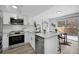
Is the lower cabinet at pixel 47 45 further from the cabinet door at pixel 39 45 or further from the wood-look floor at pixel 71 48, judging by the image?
the wood-look floor at pixel 71 48

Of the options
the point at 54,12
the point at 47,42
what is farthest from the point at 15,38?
the point at 54,12

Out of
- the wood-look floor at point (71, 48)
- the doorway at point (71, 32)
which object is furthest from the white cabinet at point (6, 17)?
the wood-look floor at point (71, 48)

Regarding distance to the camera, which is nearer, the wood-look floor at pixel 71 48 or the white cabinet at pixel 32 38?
the wood-look floor at pixel 71 48

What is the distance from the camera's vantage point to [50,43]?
1258mm

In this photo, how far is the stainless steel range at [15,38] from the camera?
1221 mm

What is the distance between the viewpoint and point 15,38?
1259 mm

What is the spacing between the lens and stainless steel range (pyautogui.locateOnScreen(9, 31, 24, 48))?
122 centimetres

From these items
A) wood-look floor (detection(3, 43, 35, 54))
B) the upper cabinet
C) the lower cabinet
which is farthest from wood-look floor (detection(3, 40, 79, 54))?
the upper cabinet

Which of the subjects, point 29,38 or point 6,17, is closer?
point 6,17

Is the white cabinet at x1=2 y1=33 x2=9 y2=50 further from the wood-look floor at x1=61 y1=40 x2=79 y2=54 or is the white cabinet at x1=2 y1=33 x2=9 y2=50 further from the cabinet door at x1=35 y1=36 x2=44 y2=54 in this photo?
the wood-look floor at x1=61 y1=40 x2=79 y2=54

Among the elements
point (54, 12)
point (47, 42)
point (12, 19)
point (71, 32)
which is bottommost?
point (47, 42)

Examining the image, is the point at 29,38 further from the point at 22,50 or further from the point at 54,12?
the point at 54,12
